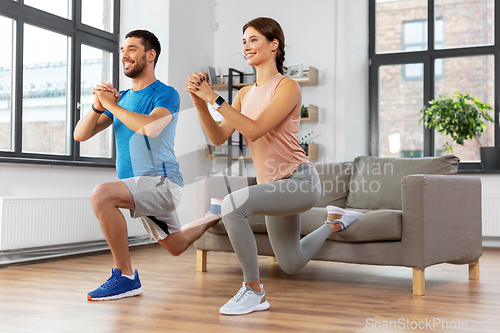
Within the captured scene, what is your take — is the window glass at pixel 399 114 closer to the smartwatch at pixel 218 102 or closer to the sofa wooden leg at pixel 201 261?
the sofa wooden leg at pixel 201 261

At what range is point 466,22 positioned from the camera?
5.43 metres

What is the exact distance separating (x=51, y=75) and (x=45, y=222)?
1.33 m

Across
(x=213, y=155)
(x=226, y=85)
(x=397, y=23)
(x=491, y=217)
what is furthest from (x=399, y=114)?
(x=213, y=155)

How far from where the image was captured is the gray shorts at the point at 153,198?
2.36 m

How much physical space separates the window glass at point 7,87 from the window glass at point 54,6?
30cm

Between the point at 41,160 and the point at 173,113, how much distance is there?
1976mm

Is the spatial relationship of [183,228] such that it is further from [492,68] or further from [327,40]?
[492,68]

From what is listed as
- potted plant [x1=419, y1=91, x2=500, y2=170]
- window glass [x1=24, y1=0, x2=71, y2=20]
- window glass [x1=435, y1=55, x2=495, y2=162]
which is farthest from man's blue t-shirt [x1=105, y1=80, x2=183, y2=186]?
window glass [x1=435, y1=55, x2=495, y2=162]

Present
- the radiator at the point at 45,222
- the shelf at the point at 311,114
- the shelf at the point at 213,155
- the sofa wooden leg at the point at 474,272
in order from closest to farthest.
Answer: the sofa wooden leg at the point at 474,272
the radiator at the point at 45,222
the shelf at the point at 311,114
the shelf at the point at 213,155

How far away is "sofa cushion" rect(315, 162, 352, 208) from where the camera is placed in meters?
3.65

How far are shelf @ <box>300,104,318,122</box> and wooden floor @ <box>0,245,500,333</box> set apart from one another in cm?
196

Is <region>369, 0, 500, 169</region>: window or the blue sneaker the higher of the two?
<region>369, 0, 500, 169</region>: window

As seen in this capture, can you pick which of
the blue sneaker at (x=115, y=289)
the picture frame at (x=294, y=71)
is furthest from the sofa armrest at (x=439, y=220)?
the picture frame at (x=294, y=71)

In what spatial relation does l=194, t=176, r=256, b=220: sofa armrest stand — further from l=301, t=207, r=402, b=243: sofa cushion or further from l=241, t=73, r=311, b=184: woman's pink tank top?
l=241, t=73, r=311, b=184: woman's pink tank top
